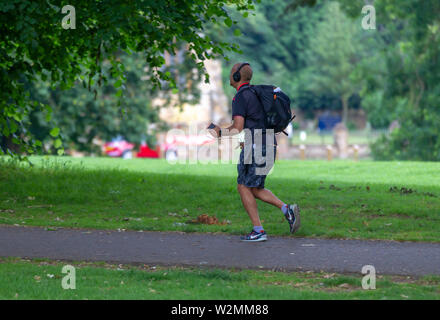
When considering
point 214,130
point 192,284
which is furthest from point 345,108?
point 192,284

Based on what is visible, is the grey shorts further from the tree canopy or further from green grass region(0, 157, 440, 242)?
the tree canopy

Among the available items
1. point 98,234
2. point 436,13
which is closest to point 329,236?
point 98,234

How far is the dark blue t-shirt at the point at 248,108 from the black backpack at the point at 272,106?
1.8 inches

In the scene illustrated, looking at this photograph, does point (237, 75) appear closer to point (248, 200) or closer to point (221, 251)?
point (248, 200)

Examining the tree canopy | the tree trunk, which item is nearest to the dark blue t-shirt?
the tree canopy

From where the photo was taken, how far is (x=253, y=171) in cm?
864

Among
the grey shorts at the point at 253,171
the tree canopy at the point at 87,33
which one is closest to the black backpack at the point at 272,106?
the grey shorts at the point at 253,171

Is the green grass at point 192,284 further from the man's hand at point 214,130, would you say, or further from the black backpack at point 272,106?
the black backpack at point 272,106

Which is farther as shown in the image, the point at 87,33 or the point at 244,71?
the point at 87,33

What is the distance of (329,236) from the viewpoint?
358 inches

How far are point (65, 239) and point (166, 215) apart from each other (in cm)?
Result: 237

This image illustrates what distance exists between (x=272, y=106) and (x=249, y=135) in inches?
15.3

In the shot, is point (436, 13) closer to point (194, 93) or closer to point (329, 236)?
point (194, 93)

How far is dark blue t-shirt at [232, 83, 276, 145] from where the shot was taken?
840 centimetres
